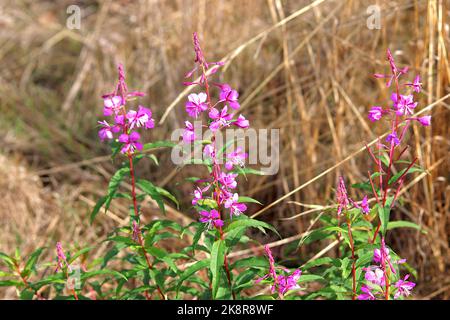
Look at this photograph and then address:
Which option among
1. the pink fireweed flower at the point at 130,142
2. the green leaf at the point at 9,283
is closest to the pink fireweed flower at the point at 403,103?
the pink fireweed flower at the point at 130,142

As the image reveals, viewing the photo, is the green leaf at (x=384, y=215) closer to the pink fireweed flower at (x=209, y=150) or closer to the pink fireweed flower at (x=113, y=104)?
the pink fireweed flower at (x=209, y=150)

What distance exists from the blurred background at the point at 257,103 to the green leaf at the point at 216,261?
1.24ft

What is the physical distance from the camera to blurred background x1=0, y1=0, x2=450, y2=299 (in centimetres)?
273

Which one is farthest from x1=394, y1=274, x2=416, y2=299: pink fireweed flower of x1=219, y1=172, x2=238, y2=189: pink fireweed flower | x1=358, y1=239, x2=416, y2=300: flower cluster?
x1=219, y1=172, x2=238, y2=189: pink fireweed flower

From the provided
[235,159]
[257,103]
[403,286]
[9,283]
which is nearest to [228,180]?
[235,159]

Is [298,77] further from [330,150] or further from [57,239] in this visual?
[57,239]

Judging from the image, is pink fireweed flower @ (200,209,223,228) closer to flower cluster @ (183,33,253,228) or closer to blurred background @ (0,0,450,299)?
Answer: flower cluster @ (183,33,253,228)

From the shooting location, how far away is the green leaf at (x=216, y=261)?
5.74 ft

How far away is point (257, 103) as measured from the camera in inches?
131

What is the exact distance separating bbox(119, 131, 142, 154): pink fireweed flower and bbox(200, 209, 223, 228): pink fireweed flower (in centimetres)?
26

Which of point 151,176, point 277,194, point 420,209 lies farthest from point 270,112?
point 420,209

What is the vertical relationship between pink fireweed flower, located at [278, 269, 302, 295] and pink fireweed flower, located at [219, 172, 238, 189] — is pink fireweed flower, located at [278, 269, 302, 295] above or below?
below

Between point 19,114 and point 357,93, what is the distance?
85.2 inches

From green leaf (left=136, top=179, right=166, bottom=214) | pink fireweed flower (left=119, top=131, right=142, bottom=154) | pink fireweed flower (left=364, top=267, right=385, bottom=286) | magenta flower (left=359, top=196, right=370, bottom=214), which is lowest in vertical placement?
pink fireweed flower (left=364, top=267, right=385, bottom=286)
